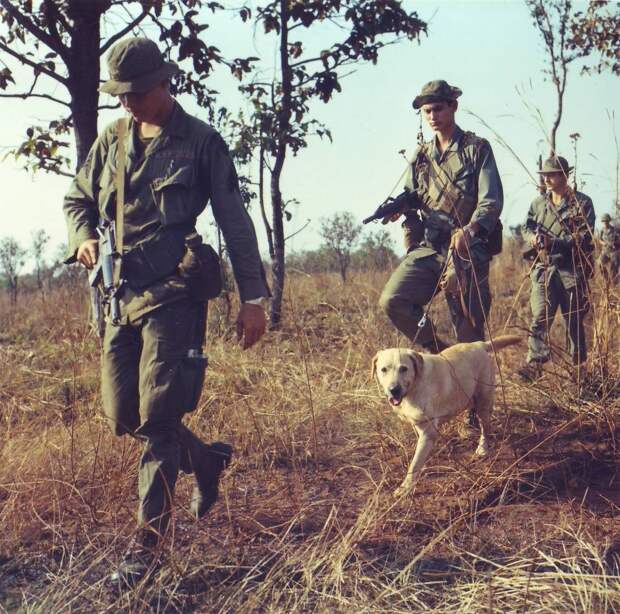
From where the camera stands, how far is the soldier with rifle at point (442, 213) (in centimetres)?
473

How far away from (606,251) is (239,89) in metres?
4.83

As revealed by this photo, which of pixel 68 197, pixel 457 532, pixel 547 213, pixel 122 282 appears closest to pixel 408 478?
pixel 457 532

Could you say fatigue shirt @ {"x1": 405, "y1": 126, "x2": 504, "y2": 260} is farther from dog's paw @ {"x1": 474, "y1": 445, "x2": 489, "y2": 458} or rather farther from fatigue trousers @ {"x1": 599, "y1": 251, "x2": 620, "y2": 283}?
dog's paw @ {"x1": 474, "y1": 445, "x2": 489, "y2": 458}

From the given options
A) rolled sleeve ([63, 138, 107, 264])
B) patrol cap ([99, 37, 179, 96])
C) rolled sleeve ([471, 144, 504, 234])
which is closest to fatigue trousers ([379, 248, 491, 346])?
rolled sleeve ([471, 144, 504, 234])

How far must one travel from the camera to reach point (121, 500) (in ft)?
11.7

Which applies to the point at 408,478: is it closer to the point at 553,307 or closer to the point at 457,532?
the point at 457,532

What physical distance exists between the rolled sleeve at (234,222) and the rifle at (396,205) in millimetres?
1761

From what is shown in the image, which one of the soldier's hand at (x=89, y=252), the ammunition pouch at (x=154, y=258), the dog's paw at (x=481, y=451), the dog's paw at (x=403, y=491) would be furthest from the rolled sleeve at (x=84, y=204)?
the dog's paw at (x=481, y=451)

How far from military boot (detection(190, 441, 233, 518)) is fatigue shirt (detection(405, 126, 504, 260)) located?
80.0 inches

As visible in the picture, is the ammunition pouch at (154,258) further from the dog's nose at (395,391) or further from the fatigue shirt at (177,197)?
the dog's nose at (395,391)

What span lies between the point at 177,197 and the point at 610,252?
8.37 ft

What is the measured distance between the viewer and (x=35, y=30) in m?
5.62

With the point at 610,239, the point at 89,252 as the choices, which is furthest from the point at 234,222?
the point at 610,239

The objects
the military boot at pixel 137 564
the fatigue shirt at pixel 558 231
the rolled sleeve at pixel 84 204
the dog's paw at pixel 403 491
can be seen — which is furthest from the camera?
the fatigue shirt at pixel 558 231
